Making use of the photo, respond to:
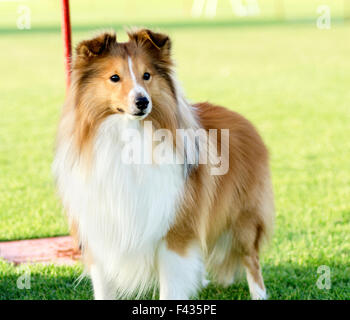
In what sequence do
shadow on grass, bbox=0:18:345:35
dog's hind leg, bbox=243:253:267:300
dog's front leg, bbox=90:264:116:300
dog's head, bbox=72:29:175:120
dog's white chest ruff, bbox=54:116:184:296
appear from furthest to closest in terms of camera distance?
shadow on grass, bbox=0:18:345:35 < dog's hind leg, bbox=243:253:267:300 < dog's front leg, bbox=90:264:116:300 < dog's white chest ruff, bbox=54:116:184:296 < dog's head, bbox=72:29:175:120

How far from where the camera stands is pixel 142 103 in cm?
383

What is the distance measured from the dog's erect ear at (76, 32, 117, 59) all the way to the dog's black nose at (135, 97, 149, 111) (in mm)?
446

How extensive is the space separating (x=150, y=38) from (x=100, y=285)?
5.60ft

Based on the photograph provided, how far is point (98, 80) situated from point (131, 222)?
0.93 m

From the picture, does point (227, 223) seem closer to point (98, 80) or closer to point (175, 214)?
point (175, 214)

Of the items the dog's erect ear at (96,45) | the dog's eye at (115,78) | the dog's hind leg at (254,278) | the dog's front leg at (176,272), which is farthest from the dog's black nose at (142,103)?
the dog's hind leg at (254,278)

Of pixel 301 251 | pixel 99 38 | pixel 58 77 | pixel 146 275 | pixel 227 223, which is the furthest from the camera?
pixel 58 77

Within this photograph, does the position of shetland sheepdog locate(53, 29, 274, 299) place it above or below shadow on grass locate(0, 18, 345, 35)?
below

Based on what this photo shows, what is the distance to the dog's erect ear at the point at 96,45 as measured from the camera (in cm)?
399

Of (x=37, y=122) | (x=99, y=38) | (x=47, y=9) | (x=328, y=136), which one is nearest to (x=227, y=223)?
(x=99, y=38)

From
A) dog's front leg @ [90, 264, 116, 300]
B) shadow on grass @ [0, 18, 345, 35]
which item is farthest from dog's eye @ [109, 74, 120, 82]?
shadow on grass @ [0, 18, 345, 35]

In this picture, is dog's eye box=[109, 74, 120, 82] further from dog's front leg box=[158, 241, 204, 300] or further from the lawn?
the lawn

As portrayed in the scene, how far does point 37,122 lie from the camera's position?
1177cm

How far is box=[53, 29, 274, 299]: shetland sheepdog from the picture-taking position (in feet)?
13.2
